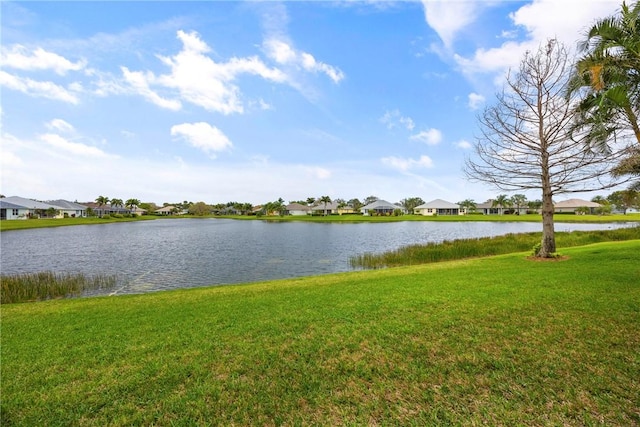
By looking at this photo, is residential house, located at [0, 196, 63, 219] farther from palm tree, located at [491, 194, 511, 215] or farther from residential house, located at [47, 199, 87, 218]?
palm tree, located at [491, 194, 511, 215]

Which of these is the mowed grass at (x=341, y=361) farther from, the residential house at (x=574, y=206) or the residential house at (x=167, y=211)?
the residential house at (x=167, y=211)

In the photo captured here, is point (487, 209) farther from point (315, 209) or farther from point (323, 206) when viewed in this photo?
point (315, 209)

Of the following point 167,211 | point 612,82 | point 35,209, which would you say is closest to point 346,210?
point 167,211

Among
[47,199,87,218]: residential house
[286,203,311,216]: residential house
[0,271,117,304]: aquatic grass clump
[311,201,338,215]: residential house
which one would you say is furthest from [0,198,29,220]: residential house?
[311,201,338,215]: residential house

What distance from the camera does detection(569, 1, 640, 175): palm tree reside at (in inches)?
367

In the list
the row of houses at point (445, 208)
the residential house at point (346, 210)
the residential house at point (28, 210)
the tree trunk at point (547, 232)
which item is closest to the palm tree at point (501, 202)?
the row of houses at point (445, 208)

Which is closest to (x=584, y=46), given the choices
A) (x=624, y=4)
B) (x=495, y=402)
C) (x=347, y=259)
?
(x=624, y=4)

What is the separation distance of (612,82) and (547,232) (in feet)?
20.6

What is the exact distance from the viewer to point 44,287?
47.3ft

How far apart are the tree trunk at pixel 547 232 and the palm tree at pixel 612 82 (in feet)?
8.59

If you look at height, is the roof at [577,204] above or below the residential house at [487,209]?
above

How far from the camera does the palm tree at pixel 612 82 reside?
9.33m

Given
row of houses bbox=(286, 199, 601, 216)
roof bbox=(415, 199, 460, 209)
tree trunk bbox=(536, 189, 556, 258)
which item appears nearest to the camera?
tree trunk bbox=(536, 189, 556, 258)

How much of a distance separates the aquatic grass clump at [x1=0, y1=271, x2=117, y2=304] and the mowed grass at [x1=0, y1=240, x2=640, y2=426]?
6.38 meters
